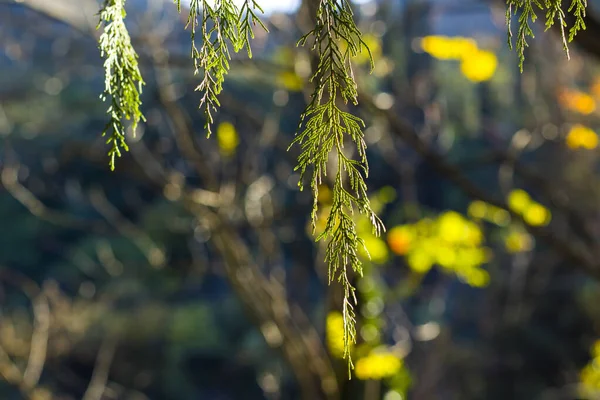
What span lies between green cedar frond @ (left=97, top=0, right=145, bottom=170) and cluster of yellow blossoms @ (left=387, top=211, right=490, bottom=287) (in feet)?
6.79

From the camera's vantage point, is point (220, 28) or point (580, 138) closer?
point (220, 28)

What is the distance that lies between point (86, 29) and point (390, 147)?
5.19ft

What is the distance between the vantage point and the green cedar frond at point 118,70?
0.50 m

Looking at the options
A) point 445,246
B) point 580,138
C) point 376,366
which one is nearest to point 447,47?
point 580,138

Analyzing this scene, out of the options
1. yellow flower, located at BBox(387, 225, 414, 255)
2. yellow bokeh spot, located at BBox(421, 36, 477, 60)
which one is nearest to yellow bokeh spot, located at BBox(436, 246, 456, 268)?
yellow flower, located at BBox(387, 225, 414, 255)

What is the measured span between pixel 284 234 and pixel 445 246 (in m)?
1.47

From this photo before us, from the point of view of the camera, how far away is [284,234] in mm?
3814

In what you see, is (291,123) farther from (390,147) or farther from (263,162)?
(390,147)

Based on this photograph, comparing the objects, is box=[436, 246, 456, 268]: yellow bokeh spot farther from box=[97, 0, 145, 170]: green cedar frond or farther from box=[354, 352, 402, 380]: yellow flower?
box=[97, 0, 145, 170]: green cedar frond

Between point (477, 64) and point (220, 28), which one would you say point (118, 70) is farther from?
point (477, 64)

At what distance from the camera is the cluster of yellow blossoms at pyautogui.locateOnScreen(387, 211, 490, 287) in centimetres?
246

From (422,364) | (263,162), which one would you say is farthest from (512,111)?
(422,364)

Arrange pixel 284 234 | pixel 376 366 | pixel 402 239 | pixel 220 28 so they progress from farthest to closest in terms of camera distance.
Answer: pixel 284 234 → pixel 402 239 → pixel 376 366 → pixel 220 28

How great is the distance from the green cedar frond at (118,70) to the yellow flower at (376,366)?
1.56m
